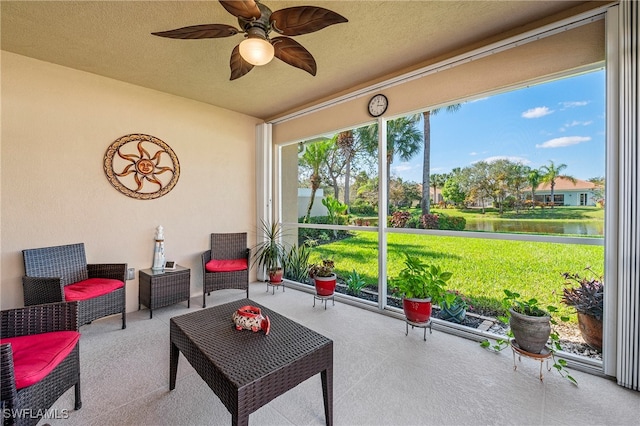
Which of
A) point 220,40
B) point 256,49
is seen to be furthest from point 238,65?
point 220,40

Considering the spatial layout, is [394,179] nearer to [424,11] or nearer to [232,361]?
[424,11]

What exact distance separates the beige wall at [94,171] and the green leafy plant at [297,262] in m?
1.10

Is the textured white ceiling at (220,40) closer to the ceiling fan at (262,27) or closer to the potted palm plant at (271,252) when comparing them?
the ceiling fan at (262,27)

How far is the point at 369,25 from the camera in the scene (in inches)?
86.4

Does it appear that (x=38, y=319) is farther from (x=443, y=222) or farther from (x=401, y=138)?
(x=401, y=138)

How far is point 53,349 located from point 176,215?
7.68 ft

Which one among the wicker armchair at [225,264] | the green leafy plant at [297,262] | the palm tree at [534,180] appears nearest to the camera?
the palm tree at [534,180]

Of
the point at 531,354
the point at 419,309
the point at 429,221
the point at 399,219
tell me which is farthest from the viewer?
the point at 399,219

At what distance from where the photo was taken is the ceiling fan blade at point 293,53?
5.67 ft

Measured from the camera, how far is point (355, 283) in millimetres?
3598

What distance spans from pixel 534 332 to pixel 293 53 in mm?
2675

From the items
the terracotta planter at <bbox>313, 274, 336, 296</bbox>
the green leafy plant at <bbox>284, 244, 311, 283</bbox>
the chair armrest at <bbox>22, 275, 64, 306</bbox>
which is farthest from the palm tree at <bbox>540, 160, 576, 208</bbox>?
the chair armrest at <bbox>22, 275, 64, 306</bbox>

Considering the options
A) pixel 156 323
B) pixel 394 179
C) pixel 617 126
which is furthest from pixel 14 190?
pixel 617 126

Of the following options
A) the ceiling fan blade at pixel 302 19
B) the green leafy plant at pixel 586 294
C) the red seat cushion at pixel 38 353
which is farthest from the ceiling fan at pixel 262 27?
the green leafy plant at pixel 586 294
